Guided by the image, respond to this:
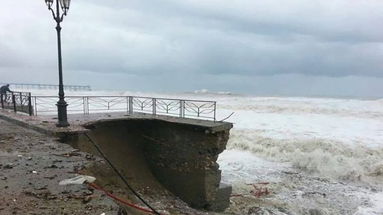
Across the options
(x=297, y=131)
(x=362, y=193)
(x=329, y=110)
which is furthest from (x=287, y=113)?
(x=362, y=193)

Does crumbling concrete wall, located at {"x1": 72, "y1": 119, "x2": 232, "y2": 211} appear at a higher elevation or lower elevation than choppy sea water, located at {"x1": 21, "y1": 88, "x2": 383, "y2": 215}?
higher

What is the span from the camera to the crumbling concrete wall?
38.3ft

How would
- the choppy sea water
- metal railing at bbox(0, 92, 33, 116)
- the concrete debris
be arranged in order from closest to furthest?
the concrete debris → the choppy sea water → metal railing at bbox(0, 92, 33, 116)

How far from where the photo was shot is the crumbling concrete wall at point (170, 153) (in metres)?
11.7

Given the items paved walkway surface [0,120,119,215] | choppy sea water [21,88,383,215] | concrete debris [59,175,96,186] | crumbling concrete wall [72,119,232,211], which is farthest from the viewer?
choppy sea water [21,88,383,215]

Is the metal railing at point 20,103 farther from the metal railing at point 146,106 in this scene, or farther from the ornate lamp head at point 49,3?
the ornate lamp head at point 49,3

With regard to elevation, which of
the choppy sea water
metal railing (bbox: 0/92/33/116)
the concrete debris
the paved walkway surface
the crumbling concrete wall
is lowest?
the choppy sea water

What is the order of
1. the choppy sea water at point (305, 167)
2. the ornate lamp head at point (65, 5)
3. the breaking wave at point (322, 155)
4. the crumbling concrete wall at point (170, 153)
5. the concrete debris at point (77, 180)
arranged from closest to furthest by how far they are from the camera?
the concrete debris at point (77, 180) < the ornate lamp head at point (65, 5) < the crumbling concrete wall at point (170, 153) < the choppy sea water at point (305, 167) < the breaking wave at point (322, 155)

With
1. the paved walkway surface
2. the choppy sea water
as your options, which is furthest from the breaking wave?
the paved walkway surface

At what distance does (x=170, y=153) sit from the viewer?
514 inches

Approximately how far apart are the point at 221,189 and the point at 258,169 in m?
5.57

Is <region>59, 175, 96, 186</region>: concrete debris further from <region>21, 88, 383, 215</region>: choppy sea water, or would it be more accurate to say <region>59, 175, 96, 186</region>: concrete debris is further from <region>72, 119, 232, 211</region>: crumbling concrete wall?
<region>21, 88, 383, 215</region>: choppy sea water

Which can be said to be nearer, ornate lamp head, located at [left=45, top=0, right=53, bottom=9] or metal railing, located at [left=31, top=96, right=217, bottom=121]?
ornate lamp head, located at [left=45, top=0, right=53, bottom=9]

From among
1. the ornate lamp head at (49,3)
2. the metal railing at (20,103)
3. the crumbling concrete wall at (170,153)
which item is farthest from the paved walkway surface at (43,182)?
the metal railing at (20,103)
